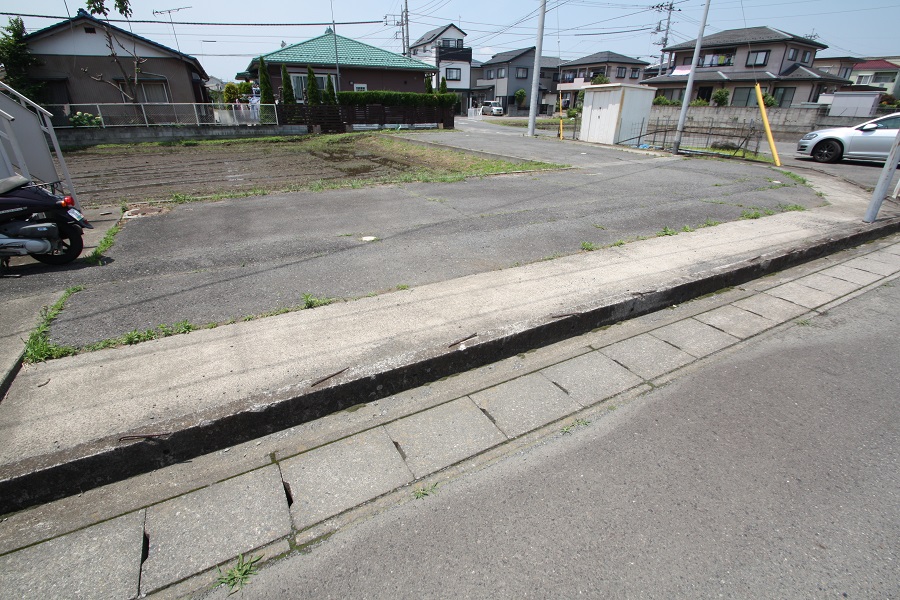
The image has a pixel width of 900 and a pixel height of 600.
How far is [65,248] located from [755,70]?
150 ft

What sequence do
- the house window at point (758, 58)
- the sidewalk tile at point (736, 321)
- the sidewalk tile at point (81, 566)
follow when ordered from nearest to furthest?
the sidewalk tile at point (81, 566)
the sidewalk tile at point (736, 321)
the house window at point (758, 58)

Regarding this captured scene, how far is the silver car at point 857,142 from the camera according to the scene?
1294cm

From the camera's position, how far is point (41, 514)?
84.5 inches

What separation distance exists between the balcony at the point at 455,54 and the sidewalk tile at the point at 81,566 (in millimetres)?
59429

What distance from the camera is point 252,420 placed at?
2553 millimetres

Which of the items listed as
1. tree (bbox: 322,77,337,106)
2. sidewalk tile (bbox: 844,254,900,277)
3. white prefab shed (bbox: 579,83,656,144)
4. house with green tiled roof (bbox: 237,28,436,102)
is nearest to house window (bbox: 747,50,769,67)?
white prefab shed (bbox: 579,83,656,144)

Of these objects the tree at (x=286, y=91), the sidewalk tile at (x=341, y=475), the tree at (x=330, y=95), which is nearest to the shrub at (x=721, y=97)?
the tree at (x=330, y=95)

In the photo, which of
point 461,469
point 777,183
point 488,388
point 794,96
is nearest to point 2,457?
point 461,469

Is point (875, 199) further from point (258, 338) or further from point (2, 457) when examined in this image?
point (2, 457)

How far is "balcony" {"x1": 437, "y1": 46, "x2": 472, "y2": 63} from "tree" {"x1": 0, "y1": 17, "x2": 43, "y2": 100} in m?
41.6

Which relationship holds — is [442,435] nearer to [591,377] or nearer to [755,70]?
[591,377]

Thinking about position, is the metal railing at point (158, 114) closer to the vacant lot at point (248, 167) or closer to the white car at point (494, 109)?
the vacant lot at point (248, 167)

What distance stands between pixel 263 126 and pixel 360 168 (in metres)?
12.7

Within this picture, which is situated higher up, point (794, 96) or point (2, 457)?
point (794, 96)
